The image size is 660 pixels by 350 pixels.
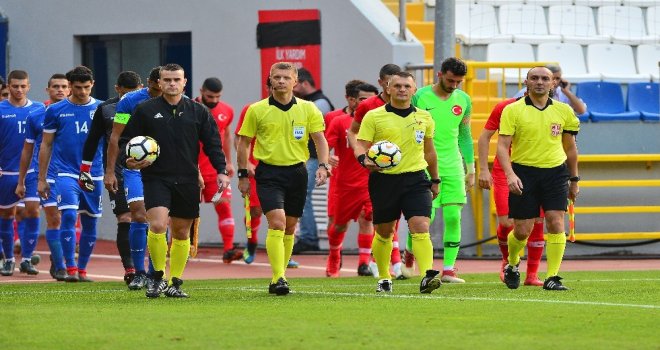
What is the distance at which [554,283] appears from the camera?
12664 millimetres

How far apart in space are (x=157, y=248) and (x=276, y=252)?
99 cm

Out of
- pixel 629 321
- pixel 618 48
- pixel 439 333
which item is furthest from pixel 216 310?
pixel 618 48

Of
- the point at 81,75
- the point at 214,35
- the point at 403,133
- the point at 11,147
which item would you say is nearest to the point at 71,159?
the point at 81,75

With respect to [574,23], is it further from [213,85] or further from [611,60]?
[213,85]

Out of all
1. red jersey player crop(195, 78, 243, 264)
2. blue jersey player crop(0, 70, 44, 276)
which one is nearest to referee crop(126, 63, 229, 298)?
blue jersey player crop(0, 70, 44, 276)

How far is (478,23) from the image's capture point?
76.5ft

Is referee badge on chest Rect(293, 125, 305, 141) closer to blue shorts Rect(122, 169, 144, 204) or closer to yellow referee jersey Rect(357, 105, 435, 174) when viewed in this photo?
yellow referee jersey Rect(357, 105, 435, 174)

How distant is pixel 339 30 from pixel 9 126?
486 centimetres

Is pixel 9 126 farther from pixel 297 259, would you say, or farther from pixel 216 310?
pixel 216 310

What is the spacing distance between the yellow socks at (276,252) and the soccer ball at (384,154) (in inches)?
40.6

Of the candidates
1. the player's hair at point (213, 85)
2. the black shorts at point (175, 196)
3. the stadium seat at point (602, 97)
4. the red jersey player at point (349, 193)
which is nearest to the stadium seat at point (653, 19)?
the stadium seat at point (602, 97)

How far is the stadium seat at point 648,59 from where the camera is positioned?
23422mm

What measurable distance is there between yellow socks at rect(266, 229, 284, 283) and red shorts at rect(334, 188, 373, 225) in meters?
3.23

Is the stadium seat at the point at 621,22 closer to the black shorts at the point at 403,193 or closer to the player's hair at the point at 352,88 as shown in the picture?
the player's hair at the point at 352,88
